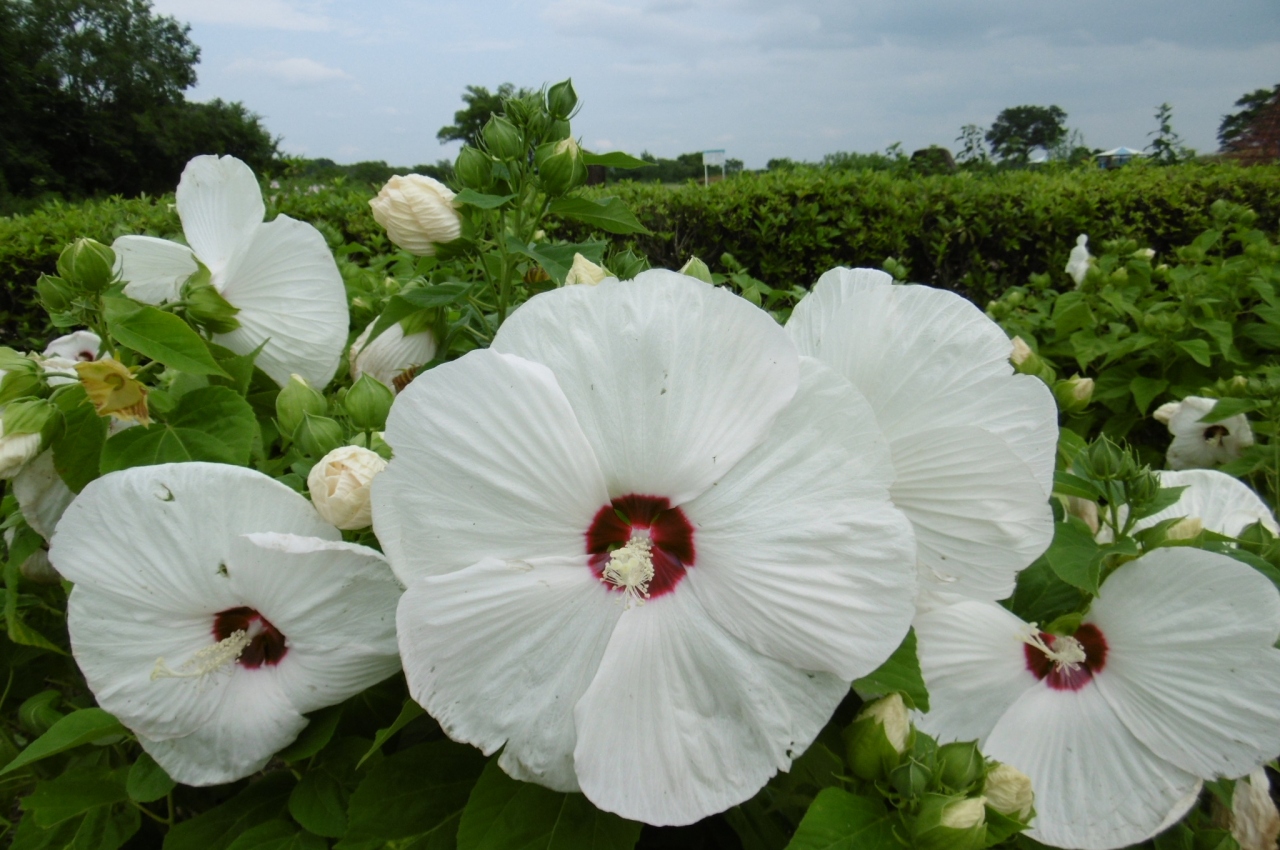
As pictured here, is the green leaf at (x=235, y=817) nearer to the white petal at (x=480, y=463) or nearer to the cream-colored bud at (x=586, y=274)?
the white petal at (x=480, y=463)

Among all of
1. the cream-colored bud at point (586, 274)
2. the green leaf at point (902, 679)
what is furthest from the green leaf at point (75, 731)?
the green leaf at point (902, 679)

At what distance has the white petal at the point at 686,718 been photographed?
587 mm

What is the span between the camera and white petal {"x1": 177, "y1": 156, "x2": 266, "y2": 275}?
1.08m

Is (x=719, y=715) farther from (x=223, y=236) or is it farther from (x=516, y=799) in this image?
(x=223, y=236)

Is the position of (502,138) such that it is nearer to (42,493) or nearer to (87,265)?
(87,265)

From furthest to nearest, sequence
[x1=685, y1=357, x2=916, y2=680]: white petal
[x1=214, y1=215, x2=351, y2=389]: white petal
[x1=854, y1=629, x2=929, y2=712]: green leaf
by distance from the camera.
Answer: [x1=214, y1=215, x2=351, y2=389]: white petal < [x1=854, y1=629, x2=929, y2=712]: green leaf < [x1=685, y1=357, x2=916, y2=680]: white petal

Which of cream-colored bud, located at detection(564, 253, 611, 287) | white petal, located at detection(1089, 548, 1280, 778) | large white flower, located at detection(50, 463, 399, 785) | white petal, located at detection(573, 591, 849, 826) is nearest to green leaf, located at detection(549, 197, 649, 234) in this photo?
cream-colored bud, located at detection(564, 253, 611, 287)

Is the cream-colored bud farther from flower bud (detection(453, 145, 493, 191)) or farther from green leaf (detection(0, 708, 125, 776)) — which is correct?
green leaf (detection(0, 708, 125, 776))

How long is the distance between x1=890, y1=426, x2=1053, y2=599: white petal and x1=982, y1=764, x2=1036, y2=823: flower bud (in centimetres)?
17

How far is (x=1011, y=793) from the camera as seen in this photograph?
29.0 inches

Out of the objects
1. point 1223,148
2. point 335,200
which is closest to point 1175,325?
point 335,200

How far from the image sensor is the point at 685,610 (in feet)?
2.08

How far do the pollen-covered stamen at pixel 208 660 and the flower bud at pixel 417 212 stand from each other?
54 cm

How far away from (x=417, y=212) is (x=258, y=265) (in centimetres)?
24
